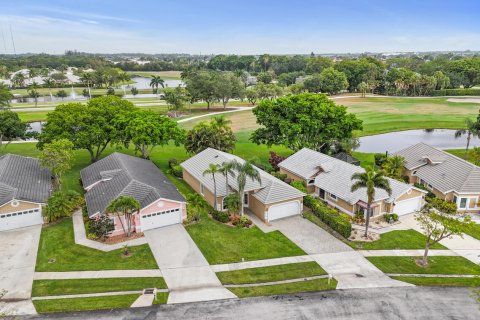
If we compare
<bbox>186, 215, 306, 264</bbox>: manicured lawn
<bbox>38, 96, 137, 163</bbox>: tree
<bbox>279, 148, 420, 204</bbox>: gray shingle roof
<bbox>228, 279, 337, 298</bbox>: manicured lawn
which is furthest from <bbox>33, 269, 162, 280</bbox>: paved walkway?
<bbox>38, 96, 137, 163</bbox>: tree

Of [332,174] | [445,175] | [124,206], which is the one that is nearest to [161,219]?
[124,206]

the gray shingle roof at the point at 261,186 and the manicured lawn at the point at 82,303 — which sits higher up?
the gray shingle roof at the point at 261,186

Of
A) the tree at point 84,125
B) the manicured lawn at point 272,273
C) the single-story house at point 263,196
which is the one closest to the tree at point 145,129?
the tree at point 84,125

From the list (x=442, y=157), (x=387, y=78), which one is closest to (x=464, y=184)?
(x=442, y=157)

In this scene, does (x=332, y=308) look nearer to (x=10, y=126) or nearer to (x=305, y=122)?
(x=305, y=122)

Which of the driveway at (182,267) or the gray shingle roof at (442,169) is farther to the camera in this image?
the gray shingle roof at (442,169)

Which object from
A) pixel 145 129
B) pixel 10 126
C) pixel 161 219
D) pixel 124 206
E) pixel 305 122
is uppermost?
pixel 10 126

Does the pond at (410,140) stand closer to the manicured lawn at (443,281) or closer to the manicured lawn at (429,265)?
the manicured lawn at (429,265)

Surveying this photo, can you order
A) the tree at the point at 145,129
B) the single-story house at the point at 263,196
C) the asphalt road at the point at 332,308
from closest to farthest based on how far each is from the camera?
the asphalt road at the point at 332,308 < the single-story house at the point at 263,196 < the tree at the point at 145,129
